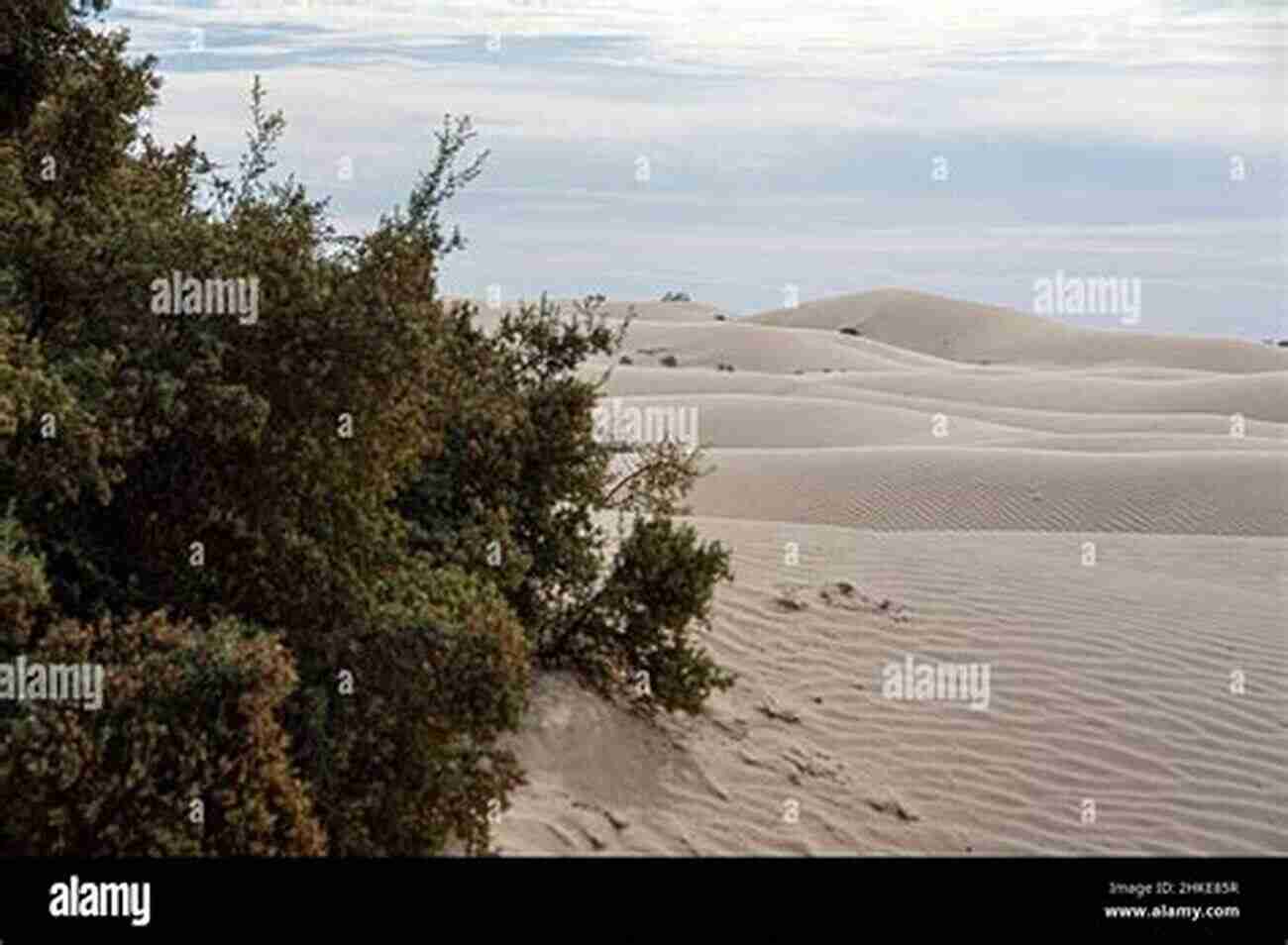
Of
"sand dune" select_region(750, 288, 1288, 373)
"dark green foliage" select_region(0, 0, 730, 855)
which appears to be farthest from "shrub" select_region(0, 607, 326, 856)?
"sand dune" select_region(750, 288, 1288, 373)

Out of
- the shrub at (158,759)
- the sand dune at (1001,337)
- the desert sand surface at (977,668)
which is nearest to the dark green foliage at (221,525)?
the shrub at (158,759)

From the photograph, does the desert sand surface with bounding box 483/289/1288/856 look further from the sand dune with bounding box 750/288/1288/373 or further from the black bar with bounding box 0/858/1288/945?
the sand dune with bounding box 750/288/1288/373

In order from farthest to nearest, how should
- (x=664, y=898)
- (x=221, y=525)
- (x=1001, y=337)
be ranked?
1. (x=1001, y=337)
2. (x=221, y=525)
3. (x=664, y=898)

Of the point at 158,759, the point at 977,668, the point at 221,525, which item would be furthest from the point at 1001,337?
the point at 158,759

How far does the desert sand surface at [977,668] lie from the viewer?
23.8 feet

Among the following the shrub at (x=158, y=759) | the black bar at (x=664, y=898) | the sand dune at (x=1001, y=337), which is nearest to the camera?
the black bar at (x=664, y=898)

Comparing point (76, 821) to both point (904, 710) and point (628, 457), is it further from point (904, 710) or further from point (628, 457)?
point (628, 457)

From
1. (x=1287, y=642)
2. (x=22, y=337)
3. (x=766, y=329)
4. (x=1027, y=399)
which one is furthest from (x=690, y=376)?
(x=22, y=337)

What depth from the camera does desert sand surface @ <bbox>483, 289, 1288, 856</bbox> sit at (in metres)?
7.25

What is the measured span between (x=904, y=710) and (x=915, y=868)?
362 centimetres

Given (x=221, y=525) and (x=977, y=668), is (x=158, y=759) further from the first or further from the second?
(x=977, y=668)

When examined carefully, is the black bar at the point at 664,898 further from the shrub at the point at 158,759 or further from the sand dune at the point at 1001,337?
the sand dune at the point at 1001,337

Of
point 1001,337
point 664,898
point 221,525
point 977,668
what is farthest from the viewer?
point 1001,337

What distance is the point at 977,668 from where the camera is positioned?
9.07 metres
